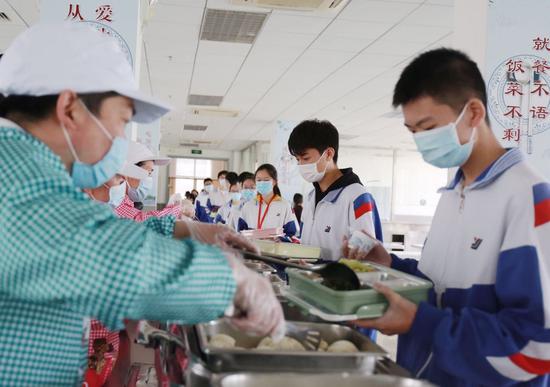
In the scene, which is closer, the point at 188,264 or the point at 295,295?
the point at 188,264

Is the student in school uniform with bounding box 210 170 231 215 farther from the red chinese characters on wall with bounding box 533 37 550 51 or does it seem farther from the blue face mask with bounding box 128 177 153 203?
the red chinese characters on wall with bounding box 533 37 550 51

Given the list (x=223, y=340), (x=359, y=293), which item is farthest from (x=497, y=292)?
(x=223, y=340)

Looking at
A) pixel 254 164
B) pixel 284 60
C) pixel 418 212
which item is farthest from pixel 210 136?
pixel 284 60

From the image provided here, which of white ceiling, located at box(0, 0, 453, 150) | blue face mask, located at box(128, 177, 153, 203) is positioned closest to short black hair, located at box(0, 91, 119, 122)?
white ceiling, located at box(0, 0, 453, 150)

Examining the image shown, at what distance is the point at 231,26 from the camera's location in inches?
206

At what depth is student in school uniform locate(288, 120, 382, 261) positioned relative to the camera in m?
2.65

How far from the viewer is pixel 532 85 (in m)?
3.04

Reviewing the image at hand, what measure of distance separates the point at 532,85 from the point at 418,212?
13.9m

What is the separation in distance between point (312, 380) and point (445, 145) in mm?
821

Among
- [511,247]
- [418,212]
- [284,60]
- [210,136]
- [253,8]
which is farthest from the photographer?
[418,212]

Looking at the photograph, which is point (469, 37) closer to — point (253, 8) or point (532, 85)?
point (532, 85)

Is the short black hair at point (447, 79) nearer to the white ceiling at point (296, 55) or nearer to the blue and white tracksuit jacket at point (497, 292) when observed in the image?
the blue and white tracksuit jacket at point (497, 292)

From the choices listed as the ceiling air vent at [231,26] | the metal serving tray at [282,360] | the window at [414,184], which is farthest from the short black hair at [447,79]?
the window at [414,184]

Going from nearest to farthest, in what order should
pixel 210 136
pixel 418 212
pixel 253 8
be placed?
pixel 253 8, pixel 210 136, pixel 418 212
